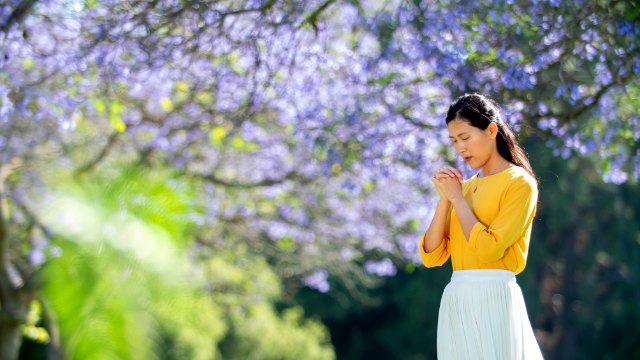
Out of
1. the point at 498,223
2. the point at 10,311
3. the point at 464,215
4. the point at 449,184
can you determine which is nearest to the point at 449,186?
the point at 449,184

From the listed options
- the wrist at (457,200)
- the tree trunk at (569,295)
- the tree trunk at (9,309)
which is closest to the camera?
the wrist at (457,200)

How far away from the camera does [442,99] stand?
6699mm

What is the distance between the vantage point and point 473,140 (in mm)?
3693

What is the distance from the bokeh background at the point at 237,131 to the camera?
2771 mm

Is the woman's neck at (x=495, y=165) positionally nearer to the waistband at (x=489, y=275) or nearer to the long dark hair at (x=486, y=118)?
the long dark hair at (x=486, y=118)

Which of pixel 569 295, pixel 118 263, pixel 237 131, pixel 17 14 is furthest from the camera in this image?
pixel 569 295

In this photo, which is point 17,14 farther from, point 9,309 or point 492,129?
point 9,309

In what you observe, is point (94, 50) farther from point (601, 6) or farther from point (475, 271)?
point (475, 271)

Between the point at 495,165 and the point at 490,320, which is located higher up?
the point at 495,165

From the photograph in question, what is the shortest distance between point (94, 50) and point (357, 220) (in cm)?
518

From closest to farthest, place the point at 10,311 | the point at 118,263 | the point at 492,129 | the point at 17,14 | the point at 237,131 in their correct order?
1. the point at 118,263
2. the point at 492,129
3. the point at 17,14
4. the point at 237,131
5. the point at 10,311

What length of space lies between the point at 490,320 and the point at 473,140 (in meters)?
0.59

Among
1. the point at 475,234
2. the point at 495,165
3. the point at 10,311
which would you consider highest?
the point at 495,165

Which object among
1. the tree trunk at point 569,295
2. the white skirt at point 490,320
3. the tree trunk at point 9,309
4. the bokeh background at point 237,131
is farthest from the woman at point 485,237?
the tree trunk at point 569,295
